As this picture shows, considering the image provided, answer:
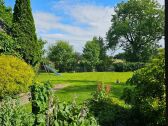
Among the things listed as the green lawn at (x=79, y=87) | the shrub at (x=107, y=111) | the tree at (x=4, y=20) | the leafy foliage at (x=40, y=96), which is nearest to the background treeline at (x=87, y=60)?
the green lawn at (x=79, y=87)

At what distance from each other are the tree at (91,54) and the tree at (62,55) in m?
2.88

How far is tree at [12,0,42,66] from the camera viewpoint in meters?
26.7

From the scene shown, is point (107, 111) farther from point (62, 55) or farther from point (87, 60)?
point (62, 55)

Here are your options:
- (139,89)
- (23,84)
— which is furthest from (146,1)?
(139,89)

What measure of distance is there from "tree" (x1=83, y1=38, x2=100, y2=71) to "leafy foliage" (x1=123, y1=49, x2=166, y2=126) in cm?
5813

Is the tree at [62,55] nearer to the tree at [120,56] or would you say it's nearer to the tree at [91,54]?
the tree at [91,54]

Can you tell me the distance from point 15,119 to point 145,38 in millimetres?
71918

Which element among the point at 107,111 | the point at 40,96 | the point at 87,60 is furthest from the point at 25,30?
the point at 87,60

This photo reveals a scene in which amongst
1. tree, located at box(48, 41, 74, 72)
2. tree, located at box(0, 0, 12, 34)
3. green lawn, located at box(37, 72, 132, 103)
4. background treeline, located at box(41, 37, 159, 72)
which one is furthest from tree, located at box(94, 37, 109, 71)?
tree, located at box(0, 0, 12, 34)

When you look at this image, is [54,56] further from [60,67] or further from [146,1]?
[146,1]

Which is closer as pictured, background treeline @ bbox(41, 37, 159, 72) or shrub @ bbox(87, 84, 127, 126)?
shrub @ bbox(87, 84, 127, 126)

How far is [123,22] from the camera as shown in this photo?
78500mm

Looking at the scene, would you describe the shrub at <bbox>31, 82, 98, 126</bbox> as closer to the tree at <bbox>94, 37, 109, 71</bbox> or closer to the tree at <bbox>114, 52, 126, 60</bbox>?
the tree at <bbox>94, 37, 109, 71</bbox>

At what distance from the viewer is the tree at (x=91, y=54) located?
232ft
